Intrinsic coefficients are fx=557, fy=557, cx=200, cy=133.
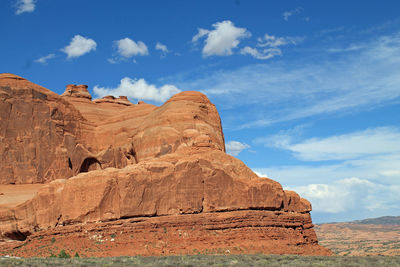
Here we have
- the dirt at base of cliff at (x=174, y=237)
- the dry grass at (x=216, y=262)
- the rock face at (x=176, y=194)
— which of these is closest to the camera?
the dry grass at (x=216, y=262)

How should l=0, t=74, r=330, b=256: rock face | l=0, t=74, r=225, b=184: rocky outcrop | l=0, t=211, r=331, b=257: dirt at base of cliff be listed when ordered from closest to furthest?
l=0, t=211, r=331, b=257: dirt at base of cliff < l=0, t=74, r=330, b=256: rock face < l=0, t=74, r=225, b=184: rocky outcrop

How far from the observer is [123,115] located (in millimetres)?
83500

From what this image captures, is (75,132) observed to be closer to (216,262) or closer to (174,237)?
(174,237)

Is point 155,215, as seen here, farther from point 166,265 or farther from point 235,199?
point 166,265

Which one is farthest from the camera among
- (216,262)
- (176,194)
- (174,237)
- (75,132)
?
(75,132)

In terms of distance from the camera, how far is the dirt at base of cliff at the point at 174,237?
4578 centimetres

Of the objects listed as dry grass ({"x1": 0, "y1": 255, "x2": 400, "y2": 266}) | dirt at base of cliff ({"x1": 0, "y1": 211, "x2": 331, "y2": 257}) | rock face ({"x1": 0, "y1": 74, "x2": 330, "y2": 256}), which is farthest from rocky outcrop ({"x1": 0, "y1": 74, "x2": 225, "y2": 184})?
dry grass ({"x1": 0, "y1": 255, "x2": 400, "y2": 266})

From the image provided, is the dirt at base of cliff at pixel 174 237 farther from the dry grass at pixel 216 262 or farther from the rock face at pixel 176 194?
the dry grass at pixel 216 262

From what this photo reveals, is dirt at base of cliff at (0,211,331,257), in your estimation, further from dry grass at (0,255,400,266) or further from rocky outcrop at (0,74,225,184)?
rocky outcrop at (0,74,225,184)

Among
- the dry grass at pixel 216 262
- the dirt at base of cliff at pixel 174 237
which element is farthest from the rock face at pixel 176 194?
the dry grass at pixel 216 262

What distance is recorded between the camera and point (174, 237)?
46844 millimetres

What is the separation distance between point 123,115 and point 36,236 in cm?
3416

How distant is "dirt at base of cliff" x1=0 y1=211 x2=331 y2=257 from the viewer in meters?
45.8

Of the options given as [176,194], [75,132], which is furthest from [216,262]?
[75,132]
